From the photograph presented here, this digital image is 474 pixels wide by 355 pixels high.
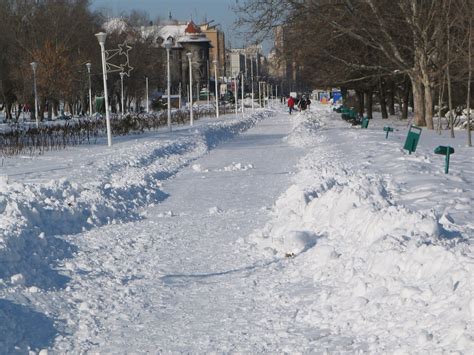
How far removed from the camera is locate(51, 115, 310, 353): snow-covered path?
21.0ft

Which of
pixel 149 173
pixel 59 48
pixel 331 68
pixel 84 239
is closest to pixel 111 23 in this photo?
pixel 59 48

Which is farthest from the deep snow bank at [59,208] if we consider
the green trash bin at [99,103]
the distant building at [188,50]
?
the distant building at [188,50]

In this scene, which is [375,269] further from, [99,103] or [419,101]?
[99,103]

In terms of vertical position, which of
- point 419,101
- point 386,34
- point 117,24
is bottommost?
point 419,101

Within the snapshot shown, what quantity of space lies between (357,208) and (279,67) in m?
30.6

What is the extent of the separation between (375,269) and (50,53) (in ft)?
196

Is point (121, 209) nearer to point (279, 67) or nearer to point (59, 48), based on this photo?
point (279, 67)

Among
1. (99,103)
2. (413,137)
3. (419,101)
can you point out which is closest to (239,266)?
(413,137)

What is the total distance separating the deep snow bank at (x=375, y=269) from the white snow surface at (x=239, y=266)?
2 cm

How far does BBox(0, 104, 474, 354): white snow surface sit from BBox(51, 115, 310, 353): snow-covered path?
0.02 m

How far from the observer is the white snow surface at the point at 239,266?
6.22m

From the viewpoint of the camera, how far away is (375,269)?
24.2 feet

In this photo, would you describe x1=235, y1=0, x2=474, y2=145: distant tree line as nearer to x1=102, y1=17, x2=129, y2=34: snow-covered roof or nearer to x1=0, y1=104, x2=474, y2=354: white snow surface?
x1=0, y1=104, x2=474, y2=354: white snow surface

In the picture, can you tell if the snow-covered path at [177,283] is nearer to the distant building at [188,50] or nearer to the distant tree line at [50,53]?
the distant tree line at [50,53]
